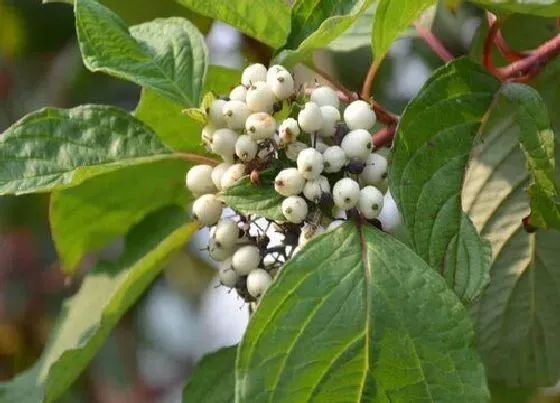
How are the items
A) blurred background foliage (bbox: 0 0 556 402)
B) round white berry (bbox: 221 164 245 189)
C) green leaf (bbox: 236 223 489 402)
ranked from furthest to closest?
1. blurred background foliage (bbox: 0 0 556 402)
2. round white berry (bbox: 221 164 245 189)
3. green leaf (bbox: 236 223 489 402)

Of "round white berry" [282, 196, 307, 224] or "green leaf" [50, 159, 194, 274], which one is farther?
"green leaf" [50, 159, 194, 274]

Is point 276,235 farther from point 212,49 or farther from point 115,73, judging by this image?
point 212,49

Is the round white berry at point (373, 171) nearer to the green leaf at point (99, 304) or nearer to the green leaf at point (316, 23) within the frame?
the green leaf at point (316, 23)

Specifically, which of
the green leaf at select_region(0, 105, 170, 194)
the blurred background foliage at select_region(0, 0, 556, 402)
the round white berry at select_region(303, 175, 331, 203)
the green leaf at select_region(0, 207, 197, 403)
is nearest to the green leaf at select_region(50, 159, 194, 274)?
the green leaf at select_region(0, 207, 197, 403)

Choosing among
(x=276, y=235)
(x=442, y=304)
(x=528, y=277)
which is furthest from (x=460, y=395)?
(x=528, y=277)

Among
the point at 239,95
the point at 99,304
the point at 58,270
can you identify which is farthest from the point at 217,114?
the point at 58,270

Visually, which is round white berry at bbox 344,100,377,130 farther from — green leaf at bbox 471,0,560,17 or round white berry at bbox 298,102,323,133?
green leaf at bbox 471,0,560,17

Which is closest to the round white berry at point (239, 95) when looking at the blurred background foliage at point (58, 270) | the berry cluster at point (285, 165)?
→ the berry cluster at point (285, 165)

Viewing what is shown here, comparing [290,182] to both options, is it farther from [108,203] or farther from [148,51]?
[108,203]
